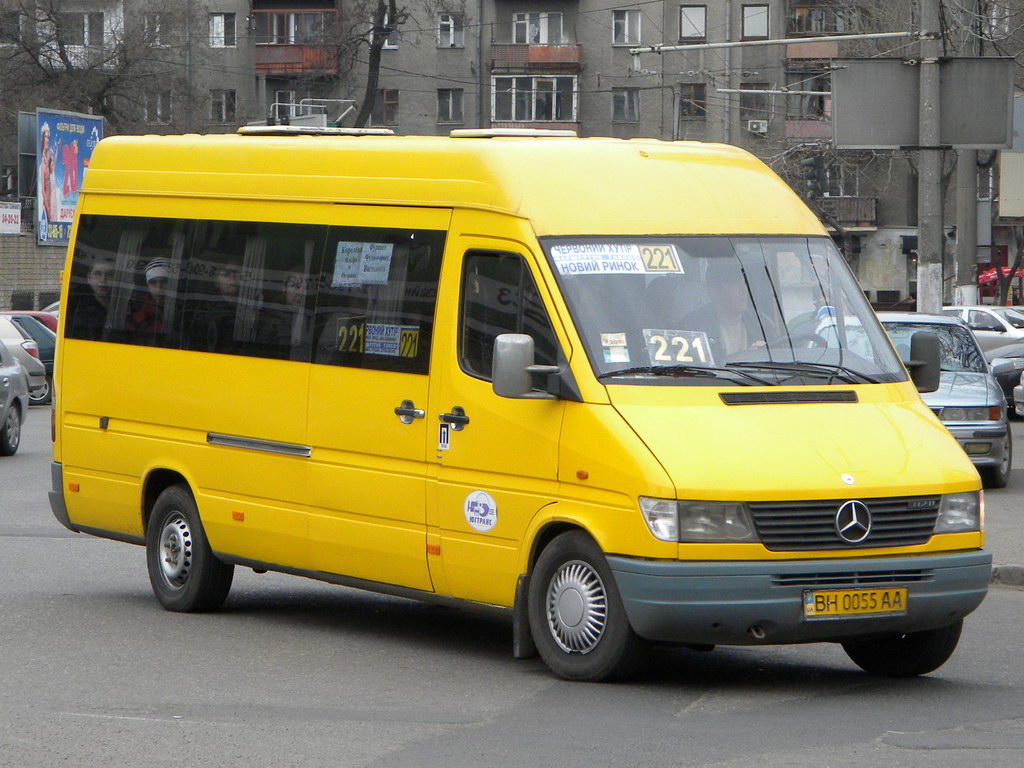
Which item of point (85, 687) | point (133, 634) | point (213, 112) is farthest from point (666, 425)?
point (213, 112)

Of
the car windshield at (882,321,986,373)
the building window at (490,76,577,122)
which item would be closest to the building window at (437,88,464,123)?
the building window at (490,76,577,122)

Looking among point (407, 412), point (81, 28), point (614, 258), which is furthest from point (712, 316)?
point (81, 28)

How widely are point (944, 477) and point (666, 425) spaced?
1229mm

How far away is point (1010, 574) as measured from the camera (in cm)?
1247

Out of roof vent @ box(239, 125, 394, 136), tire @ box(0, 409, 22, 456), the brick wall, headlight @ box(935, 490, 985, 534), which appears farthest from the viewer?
the brick wall

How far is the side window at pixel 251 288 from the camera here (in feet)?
33.0

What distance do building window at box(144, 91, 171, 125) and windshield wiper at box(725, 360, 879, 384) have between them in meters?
64.6

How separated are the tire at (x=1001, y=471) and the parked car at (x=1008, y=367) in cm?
982

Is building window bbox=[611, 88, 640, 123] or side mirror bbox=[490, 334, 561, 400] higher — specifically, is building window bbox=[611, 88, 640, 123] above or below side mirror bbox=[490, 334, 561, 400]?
above

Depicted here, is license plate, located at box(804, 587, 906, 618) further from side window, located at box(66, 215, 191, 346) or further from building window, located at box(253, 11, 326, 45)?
building window, located at box(253, 11, 326, 45)

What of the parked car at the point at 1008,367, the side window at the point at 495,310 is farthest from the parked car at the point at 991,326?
the side window at the point at 495,310

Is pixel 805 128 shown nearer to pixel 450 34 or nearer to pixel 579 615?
pixel 450 34

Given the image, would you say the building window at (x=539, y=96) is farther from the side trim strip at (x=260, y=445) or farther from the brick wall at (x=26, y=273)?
the side trim strip at (x=260, y=445)

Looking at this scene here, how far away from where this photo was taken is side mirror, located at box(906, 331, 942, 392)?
9.21 m
